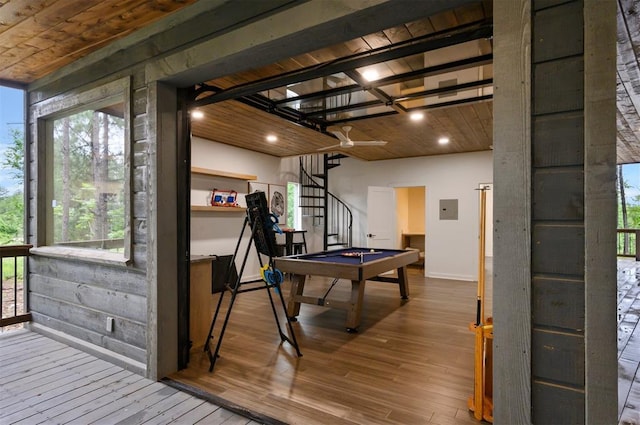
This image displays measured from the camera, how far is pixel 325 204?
8766 millimetres

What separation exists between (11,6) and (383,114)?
3617 mm

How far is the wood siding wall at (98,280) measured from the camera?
2.72 meters

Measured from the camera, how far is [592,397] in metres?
1.23

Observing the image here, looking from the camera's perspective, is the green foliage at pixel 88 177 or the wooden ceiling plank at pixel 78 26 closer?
the wooden ceiling plank at pixel 78 26

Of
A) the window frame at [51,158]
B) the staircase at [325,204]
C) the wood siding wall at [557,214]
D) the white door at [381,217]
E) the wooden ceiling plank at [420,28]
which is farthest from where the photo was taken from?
the staircase at [325,204]

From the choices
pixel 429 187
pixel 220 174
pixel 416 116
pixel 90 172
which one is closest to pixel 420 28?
pixel 416 116

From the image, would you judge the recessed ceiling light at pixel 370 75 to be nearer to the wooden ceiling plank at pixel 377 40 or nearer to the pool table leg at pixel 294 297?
the wooden ceiling plank at pixel 377 40

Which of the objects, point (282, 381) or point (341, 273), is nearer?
point (282, 381)

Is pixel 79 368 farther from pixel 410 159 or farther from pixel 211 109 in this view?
pixel 410 159

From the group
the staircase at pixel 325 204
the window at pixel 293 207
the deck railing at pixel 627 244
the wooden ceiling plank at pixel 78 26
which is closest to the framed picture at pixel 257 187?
the window at pixel 293 207

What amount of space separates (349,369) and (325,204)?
6.11 m

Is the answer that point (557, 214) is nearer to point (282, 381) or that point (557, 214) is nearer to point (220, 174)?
point (282, 381)

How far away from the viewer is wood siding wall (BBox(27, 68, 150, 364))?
8.92ft

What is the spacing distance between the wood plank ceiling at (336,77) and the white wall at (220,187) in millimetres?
401
